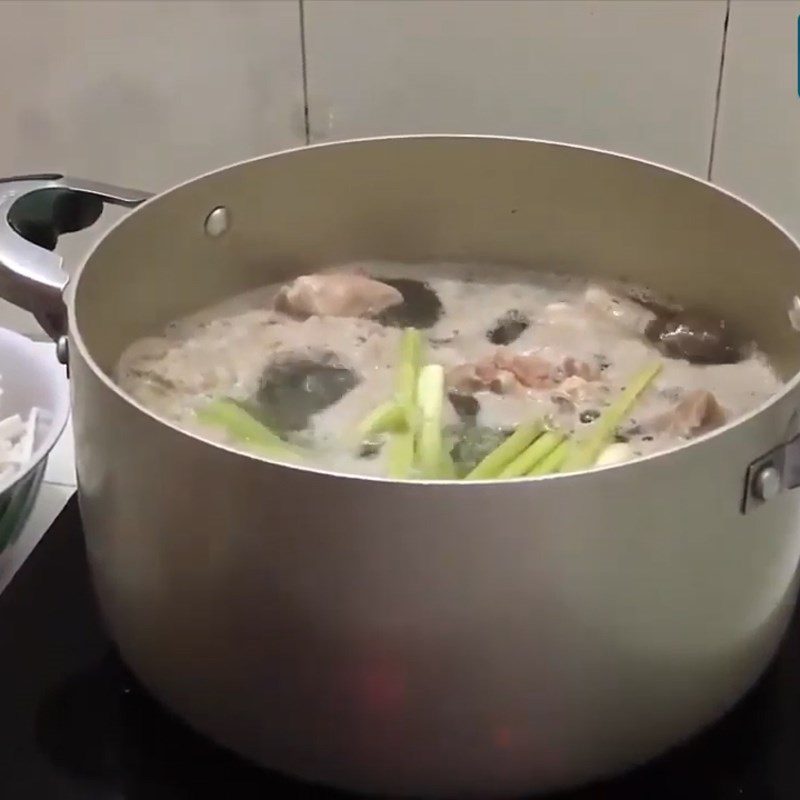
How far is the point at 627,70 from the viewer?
84 cm

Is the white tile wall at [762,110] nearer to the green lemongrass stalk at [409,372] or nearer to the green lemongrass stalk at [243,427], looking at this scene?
the green lemongrass stalk at [409,372]

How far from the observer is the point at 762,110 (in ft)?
2.77

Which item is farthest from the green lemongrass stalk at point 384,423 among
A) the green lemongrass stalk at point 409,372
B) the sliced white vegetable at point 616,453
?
the sliced white vegetable at point 616,453

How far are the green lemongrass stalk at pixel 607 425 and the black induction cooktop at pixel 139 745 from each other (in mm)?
143

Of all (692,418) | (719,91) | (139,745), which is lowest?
(139,745)

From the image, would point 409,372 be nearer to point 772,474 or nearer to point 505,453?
point 505,453

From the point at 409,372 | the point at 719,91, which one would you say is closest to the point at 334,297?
the point at 409,372

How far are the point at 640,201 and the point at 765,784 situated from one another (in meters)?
0.34

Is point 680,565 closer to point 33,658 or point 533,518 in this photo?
point 533,518

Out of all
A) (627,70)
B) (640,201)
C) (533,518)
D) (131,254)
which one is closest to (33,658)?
(131,254)

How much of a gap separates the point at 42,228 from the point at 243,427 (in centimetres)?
16

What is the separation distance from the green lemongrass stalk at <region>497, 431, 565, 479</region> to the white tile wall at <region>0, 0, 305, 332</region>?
0.38 meters

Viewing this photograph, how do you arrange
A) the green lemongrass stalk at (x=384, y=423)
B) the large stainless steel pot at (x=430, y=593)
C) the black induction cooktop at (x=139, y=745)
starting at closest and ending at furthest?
the large stainless steel pot at (x=430, y=593), the black induction cooktop at (x=139, y=745), the green lemongrass stalk at (x=384, y=423)

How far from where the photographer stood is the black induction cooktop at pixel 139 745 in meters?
0.56
